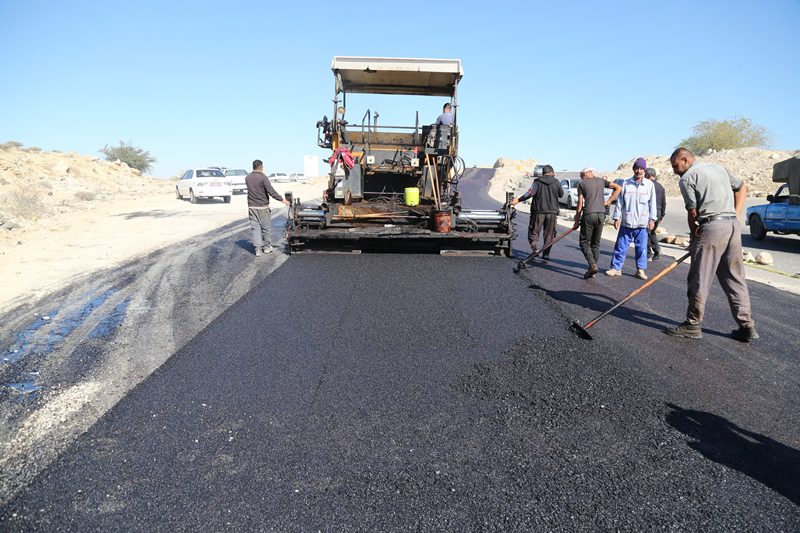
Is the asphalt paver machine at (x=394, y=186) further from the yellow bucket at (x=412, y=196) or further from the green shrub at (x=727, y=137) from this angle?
the green shrub at (x=727, y=137)

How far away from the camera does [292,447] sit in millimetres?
2848

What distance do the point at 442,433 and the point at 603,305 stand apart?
3.64 m

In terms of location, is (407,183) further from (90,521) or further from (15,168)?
(15,168)

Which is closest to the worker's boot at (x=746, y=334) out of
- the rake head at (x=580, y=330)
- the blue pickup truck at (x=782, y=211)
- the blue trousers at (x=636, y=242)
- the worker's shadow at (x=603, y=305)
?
the worker's shadow at (x=603, y=305)

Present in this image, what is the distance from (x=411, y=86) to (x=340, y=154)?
252cm

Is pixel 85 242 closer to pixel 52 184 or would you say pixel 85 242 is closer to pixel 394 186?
pixel 394 186

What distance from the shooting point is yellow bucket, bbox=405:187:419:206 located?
9742 millimetres

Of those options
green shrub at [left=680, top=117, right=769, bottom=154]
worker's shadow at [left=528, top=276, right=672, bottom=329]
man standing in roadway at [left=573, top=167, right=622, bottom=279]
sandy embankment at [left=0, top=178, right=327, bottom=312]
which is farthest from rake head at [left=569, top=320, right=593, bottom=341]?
green shrub at [left=680, top=117, right=769, bottom=154]

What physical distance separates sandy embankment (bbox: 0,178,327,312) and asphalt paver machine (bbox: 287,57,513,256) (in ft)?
10.3

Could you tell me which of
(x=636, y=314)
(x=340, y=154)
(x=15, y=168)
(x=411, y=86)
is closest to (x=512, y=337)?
(x=636, y=314)

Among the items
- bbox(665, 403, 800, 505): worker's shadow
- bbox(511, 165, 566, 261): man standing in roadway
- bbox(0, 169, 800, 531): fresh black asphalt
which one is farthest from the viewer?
bbox(511, 165, 566, 261): man standing in roadway

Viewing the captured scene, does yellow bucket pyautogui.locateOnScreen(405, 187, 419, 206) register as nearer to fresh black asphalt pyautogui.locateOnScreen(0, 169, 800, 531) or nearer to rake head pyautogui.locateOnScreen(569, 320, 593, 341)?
fresh black asphalt pyautogui.locateOnScreen(0, 169, 800, 531)

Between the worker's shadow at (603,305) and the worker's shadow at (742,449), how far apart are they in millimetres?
2034

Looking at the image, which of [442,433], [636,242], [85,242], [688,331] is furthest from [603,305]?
[85,242]
